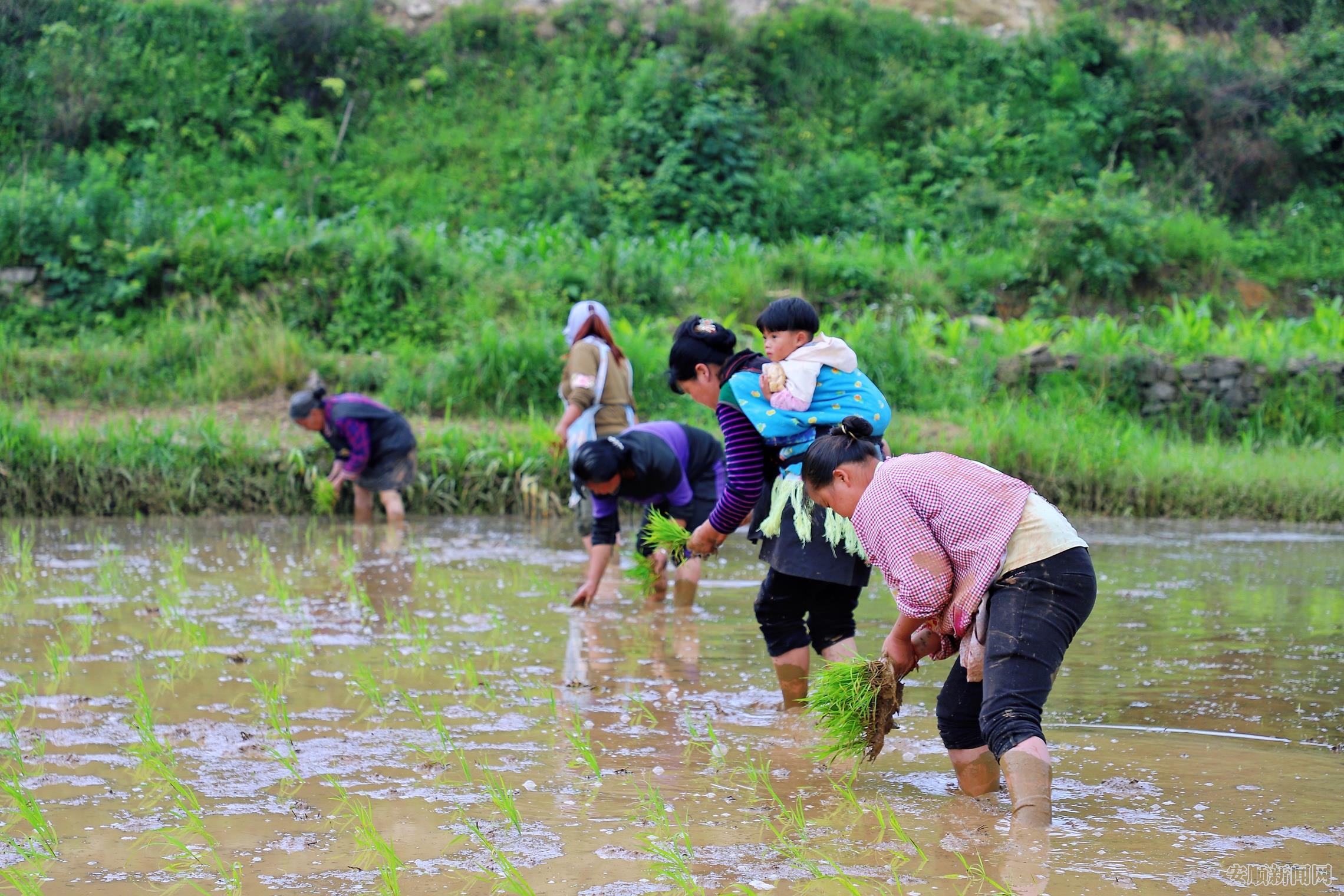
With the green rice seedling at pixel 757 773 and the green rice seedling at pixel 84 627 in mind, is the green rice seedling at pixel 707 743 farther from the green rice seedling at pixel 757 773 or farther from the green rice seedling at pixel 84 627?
the green rice seedling at pixel 84 627

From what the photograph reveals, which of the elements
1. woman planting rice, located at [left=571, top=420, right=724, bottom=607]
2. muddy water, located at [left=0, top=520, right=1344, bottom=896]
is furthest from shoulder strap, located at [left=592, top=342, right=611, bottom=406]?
muddy water, located at [left=0, top=520, right=1344, bottom=896]

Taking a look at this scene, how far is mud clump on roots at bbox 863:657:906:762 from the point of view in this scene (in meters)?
3.56

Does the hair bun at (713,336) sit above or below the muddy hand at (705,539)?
above

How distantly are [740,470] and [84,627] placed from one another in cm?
318

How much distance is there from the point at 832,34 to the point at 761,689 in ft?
58.4

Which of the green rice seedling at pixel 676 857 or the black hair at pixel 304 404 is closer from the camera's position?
the green rice seedling at pixel 676 857

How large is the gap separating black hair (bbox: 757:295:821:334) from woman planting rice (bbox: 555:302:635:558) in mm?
3357

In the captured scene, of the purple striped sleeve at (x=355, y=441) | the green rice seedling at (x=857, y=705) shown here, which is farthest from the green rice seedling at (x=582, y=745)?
the purple striped sleeve at (x=355, y=441)

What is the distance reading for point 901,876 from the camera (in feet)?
9.84

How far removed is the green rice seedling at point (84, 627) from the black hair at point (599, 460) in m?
2.19

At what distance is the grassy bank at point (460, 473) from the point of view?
9406mm

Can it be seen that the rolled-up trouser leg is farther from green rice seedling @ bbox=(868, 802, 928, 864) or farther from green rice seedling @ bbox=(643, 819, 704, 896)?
green rice seedling @ bbox=(643, 819, 704, 896)

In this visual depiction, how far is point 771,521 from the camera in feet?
14.1

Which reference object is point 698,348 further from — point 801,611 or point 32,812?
point 32,812
